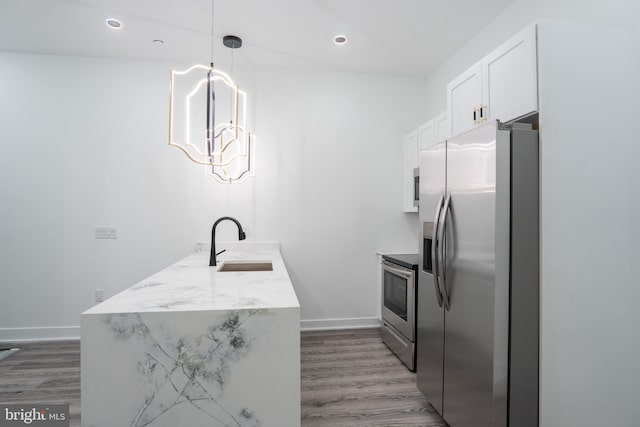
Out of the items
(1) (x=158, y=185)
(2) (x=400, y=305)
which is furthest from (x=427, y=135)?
(1) (x=158, y=185)

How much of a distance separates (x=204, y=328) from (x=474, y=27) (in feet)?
10.5

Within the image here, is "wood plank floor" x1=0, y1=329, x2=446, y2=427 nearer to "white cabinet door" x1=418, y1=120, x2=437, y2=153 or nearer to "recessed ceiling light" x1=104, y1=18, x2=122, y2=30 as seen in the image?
"white cabinet door" x1=418, y1=120, x2=437, y2=153

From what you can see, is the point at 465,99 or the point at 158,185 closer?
the point at 465,99

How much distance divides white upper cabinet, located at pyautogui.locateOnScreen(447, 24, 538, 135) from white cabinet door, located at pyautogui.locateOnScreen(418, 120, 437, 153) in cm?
67

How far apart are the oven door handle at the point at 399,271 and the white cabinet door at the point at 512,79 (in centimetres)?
137

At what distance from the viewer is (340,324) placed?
12.6 feet

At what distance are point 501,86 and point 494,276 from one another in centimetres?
111

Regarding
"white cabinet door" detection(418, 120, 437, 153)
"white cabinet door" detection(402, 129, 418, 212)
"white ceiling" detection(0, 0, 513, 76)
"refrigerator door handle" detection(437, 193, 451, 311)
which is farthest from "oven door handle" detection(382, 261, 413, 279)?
"white ceiling" detection(0, 0, 513, 76)

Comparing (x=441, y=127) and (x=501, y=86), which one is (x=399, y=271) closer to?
(x=441, y=127)

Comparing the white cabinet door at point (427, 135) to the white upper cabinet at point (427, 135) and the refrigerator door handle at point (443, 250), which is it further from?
the refrigerator door handle at point (443, 250)

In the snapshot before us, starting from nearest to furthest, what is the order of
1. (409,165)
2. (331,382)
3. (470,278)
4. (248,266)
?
(470,278), (331,382), (248,266), (409,165)

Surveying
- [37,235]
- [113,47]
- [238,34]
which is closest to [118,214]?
[37,235]

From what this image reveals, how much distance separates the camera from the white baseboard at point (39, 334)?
11.2 feet

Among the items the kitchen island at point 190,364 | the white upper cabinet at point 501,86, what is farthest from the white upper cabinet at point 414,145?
the kitchen island at point 190,364
